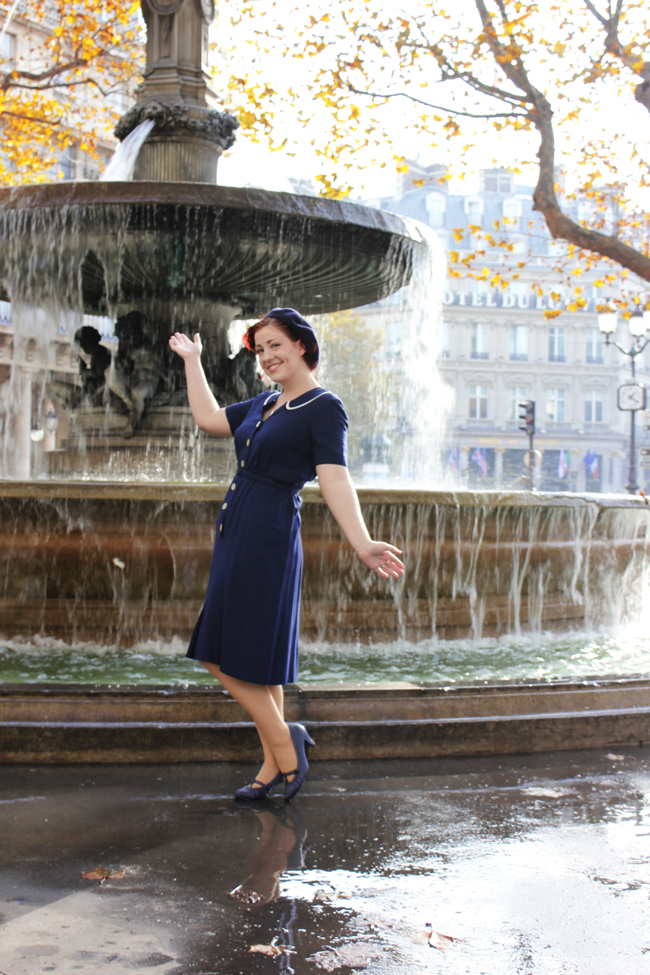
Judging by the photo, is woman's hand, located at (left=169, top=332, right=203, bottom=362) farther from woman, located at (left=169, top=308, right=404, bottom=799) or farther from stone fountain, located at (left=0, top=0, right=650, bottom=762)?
stone fountain, located at (left=0, top=0, right=650, bottom=762)

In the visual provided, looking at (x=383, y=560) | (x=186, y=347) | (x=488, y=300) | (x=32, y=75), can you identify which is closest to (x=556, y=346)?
(x=488, y=300)

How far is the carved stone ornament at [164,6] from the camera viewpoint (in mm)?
7508

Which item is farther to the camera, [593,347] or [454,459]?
[593,347]

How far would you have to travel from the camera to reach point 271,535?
2.73 meters

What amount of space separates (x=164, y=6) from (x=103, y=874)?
23.8ft

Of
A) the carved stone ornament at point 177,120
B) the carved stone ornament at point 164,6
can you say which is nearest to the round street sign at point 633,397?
the carved stone ornament at point 177,120

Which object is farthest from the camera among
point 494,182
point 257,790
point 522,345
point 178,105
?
point 494,182

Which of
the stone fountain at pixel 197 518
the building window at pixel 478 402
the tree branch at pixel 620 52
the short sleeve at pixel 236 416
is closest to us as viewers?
the short sleeve at pixel 236 416

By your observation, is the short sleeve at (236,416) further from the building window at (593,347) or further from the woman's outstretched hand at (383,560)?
the building window at (593,347)

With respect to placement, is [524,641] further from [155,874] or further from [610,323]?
[610,323]

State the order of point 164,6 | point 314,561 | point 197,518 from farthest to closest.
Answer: point 164,6, point 314,561, point 197,518

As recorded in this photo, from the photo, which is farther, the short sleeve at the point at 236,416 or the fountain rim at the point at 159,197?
the fountain rim at the point at 159,197

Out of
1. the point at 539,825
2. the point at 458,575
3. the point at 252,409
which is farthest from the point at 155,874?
the point at 458,575

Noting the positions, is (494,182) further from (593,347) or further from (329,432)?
(329,432)
